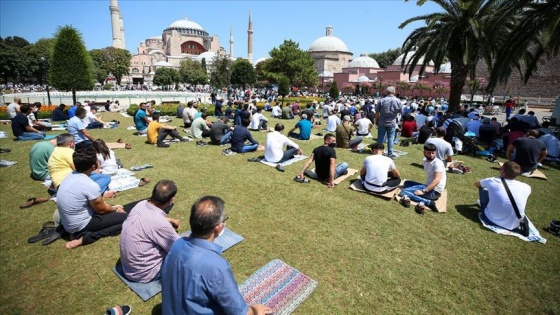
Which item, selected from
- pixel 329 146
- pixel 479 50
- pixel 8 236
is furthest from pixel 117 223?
pixel 479 50

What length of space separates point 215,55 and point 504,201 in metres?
64.8

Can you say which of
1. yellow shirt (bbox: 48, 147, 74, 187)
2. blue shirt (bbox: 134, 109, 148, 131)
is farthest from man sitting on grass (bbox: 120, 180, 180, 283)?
blue shirt (bbox: 134, 109, 148, 131)

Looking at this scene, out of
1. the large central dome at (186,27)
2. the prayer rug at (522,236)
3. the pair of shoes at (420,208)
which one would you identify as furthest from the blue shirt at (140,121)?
the large central dome at (186,27)

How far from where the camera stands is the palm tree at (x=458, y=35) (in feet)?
44.8

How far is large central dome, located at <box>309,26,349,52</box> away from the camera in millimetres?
67375

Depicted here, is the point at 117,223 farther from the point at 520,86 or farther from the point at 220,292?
the point at 520,86

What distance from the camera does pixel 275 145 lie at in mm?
7973

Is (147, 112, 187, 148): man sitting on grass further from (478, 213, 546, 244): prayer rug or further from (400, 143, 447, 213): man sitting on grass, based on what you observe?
(478, 213, 546, 244): prayer rug

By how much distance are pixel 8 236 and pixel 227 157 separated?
536 cm

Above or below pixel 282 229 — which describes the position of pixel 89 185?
above

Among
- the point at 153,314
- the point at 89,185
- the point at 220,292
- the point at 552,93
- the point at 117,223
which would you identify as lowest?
the point at 153,314

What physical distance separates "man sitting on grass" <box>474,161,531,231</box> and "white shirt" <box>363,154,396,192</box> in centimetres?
162

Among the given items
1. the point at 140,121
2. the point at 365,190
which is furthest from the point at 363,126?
the point at 140,121

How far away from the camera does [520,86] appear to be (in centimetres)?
4103
